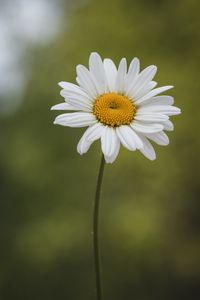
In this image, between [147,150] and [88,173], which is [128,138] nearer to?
[147,150]

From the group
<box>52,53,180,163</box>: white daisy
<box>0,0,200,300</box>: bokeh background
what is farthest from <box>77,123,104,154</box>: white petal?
<box>0,0,200,300</box>: bokeh background

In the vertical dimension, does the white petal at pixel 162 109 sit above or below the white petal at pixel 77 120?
above

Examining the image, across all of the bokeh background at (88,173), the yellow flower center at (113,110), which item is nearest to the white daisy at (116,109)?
the yellow flower center at (113,110)

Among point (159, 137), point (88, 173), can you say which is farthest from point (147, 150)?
point (88, 173)

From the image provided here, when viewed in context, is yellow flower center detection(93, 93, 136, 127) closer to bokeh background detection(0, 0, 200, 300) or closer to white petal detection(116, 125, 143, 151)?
white petal detection(116, 125, 143, 151)

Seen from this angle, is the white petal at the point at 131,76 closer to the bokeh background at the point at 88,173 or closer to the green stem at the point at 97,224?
the green stem at the point at 97,224

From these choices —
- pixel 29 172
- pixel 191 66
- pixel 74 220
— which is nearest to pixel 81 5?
pixel 191 66

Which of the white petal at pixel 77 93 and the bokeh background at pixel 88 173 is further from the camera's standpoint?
the bokeh background at pixel 88 173
